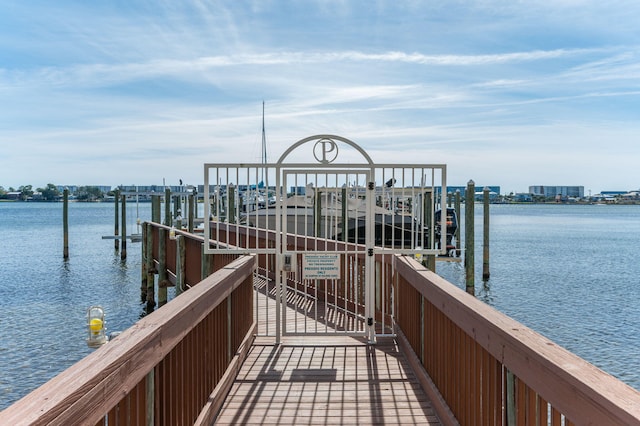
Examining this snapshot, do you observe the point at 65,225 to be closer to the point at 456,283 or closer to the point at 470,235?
the point at 456,283

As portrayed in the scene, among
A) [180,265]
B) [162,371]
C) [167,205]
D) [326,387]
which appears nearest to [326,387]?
[326,387]

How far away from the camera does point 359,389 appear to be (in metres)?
5.36

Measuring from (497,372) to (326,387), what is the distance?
2561 mm

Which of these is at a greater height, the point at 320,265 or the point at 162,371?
the point at 320,265

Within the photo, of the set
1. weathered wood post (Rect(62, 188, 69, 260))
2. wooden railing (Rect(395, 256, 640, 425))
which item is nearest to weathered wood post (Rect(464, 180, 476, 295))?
wooden railing (Rect(395, 256, 640, 425))

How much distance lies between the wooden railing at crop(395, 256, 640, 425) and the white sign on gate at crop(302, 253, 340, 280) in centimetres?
115

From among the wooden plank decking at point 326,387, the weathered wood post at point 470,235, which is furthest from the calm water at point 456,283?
the wooden plank decking at point 326,387

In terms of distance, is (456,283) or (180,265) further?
(456,283)

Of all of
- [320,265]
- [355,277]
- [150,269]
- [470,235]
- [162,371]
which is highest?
[320,265]

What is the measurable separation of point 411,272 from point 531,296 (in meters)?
17.2

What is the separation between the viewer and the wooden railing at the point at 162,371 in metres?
2.03

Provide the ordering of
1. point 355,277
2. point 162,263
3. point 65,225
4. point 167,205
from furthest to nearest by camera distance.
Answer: point 65,225 → point 167,205 → point 162,263 → point 355,277

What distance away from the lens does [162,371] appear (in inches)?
130

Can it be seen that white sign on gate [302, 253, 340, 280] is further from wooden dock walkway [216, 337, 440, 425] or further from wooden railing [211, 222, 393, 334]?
wooden dock walkway [216, 337, 440, 425]
